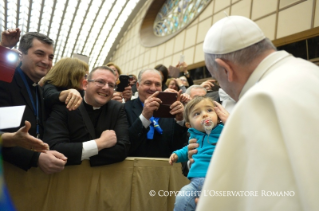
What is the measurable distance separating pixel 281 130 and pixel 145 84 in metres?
2.31

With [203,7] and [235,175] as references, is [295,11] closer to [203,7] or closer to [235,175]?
[203,7]

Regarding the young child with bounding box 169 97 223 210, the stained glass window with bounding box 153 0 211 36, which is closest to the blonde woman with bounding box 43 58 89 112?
the young child with bounding box 169 97 223 210

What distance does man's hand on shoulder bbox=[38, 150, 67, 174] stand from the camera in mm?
1886

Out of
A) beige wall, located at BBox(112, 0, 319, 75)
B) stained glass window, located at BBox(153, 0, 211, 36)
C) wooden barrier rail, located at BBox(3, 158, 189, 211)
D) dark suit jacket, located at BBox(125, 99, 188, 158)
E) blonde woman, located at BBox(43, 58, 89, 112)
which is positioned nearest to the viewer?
wooden barrier rail, located at BBox(3, 158, 189, 211)

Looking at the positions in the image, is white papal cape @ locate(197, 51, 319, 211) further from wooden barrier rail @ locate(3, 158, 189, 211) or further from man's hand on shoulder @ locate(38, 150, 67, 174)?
wooden barrier rail @ locate(3, 158, 189, 211)

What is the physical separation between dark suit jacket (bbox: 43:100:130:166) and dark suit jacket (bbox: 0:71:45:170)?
0.46 feet

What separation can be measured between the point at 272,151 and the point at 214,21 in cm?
1008

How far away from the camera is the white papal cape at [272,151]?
0.88 m

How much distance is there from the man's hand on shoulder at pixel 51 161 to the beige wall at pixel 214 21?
4438 mm

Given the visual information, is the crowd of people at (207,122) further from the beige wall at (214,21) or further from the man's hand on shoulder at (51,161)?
the beige wall at (214,21)

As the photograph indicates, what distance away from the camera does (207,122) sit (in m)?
1.93

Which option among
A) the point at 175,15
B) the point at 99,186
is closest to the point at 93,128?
the point at 99,186

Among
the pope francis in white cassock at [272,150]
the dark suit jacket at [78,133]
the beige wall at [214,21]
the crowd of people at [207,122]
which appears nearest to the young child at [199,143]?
the crowd of people at [207,122]

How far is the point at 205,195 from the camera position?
0.97 meters
